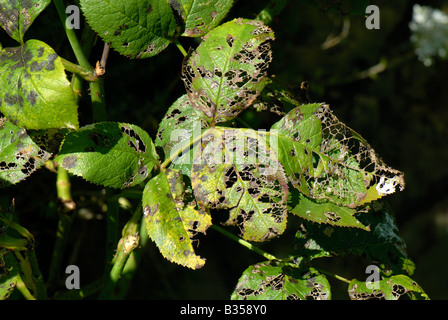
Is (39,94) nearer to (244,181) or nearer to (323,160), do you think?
(244,181)

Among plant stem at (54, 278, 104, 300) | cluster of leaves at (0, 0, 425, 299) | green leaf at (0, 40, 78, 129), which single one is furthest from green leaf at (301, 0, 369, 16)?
plant stem at (54, 278, 104, 300)

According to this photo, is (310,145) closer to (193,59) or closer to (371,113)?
(193,59)

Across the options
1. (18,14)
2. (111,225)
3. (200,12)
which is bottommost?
(111,225)

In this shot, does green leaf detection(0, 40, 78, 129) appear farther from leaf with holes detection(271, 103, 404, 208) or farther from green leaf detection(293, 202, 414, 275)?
green leaf detection(293, 202, 414, 275)

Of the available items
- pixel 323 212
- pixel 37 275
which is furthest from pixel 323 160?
pixel 37 275

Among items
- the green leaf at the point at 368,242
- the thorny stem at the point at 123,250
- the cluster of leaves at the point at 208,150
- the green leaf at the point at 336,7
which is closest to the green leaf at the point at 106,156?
the cluster of leaves at the point at 208,150

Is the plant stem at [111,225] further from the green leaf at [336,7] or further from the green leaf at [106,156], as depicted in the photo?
the green leaf at [336,7]
